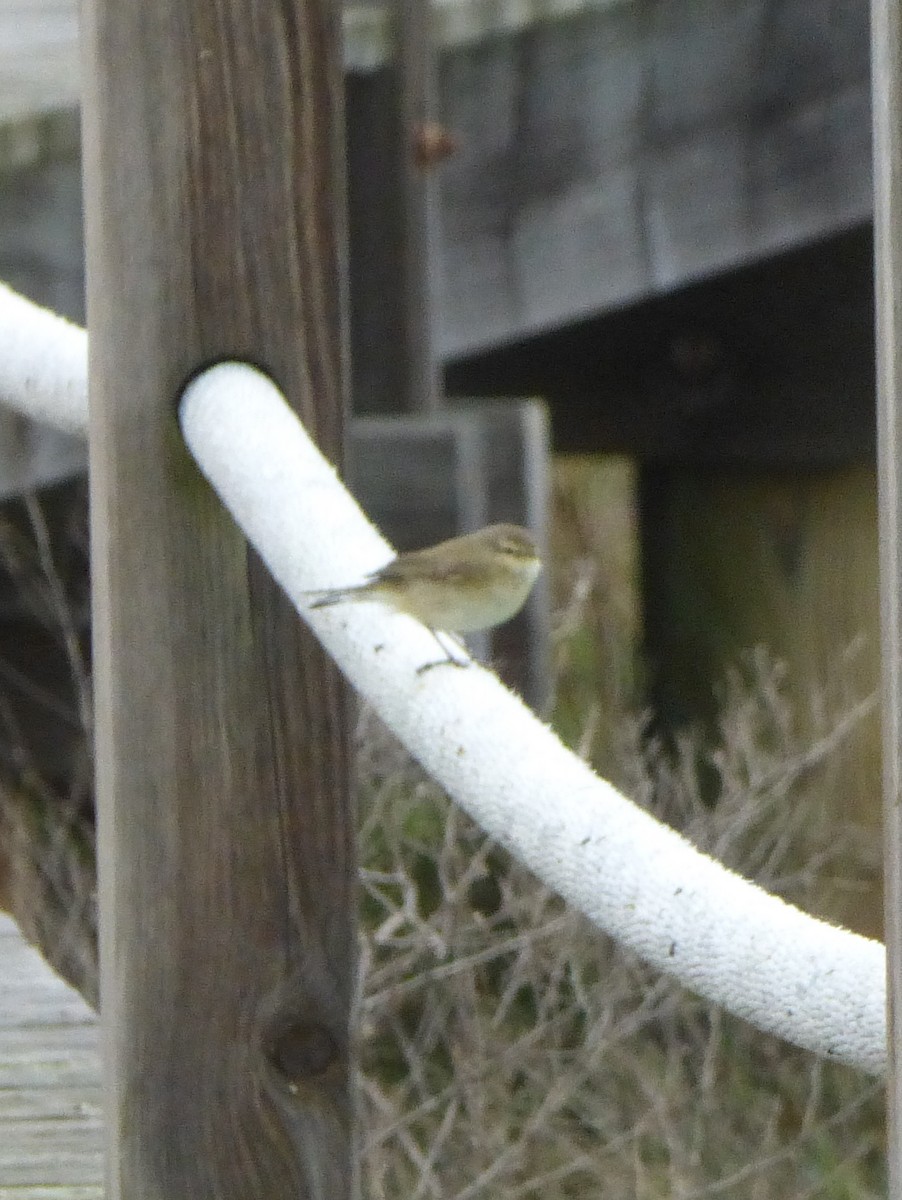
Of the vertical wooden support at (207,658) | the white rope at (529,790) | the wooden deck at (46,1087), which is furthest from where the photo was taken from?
the wooden deck at (46,1087)

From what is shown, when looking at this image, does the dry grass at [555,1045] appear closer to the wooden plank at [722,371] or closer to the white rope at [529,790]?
the wooden plank at [722,371]

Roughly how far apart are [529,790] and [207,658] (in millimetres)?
426

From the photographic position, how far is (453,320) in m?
4.94

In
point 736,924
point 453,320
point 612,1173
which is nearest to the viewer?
point 736,924

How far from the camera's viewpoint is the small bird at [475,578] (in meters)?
3.17

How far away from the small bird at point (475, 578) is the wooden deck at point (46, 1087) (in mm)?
866

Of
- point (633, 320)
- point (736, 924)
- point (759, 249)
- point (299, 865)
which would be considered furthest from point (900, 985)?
point (633, 320)

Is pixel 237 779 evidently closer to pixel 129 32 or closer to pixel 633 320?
pixel 129 32

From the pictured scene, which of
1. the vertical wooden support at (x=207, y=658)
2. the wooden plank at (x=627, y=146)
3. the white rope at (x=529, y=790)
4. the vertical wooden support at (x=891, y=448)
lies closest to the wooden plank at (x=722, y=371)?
the wooden plank at (x=627, y=146)

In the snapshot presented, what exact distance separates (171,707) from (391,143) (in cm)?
303

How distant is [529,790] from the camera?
1369mm

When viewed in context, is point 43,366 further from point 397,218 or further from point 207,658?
point 397,218

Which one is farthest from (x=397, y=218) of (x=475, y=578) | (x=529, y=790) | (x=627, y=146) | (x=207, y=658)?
(x=529, y=790)

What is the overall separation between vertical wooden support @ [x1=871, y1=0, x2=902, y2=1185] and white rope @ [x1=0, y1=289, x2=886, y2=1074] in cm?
16
